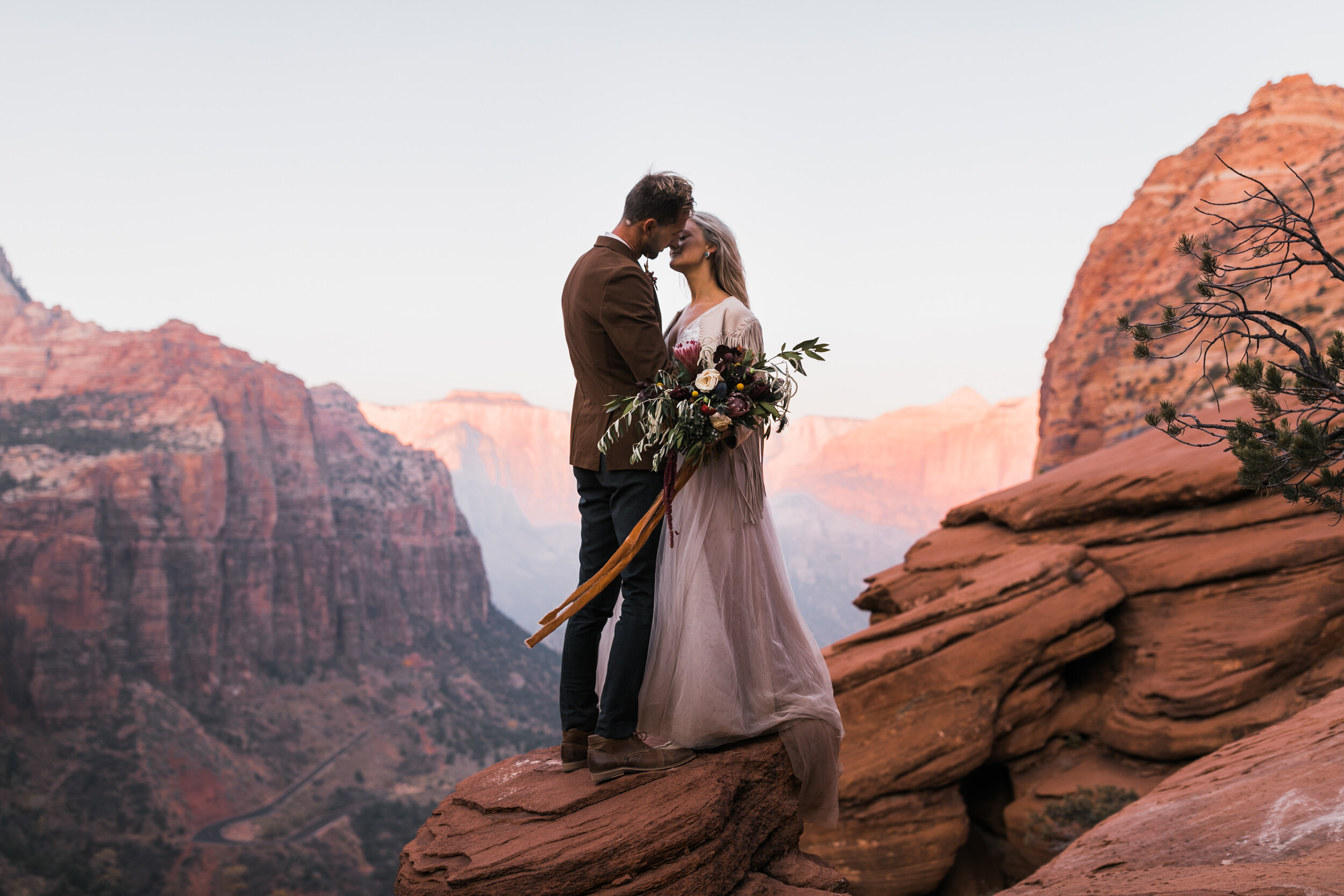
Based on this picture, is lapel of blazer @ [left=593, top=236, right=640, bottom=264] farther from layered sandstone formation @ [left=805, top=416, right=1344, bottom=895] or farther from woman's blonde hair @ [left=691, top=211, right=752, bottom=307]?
layered sandstone formation @ [left=805, top=416, right=1344, bottom=895]

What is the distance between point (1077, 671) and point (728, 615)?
9471 millimetres

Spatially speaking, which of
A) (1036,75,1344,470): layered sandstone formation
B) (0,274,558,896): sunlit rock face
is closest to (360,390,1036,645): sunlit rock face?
(0,274,558,896): sunlit rock face

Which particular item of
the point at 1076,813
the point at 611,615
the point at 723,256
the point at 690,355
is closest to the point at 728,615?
the point at 611,615

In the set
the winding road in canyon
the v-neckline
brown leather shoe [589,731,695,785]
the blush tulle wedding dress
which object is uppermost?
the v-neckline

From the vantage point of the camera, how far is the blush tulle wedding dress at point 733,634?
466cm

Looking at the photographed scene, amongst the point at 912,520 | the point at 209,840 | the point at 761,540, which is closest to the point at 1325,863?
the point at 761,540

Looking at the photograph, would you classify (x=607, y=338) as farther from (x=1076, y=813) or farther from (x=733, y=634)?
(x=1076, y=813)

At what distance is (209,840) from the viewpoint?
48656 millimetres

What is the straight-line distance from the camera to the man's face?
4570 millimetres

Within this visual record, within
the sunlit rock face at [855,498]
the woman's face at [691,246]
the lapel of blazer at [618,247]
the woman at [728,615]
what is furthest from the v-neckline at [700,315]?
the sunlit rock face at [855,498]

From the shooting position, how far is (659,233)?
4.59 metres

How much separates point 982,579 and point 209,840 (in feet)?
171

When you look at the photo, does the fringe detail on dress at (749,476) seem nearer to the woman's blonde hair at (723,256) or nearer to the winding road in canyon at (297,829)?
the woman's blonde hair at (723,256)

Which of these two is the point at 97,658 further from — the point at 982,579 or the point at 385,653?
the point at 982,579
